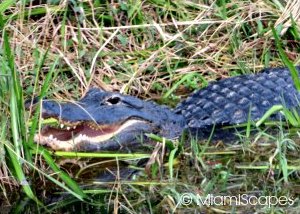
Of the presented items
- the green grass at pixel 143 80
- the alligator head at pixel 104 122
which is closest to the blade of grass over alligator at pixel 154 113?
the alligator head at pixel 104 122

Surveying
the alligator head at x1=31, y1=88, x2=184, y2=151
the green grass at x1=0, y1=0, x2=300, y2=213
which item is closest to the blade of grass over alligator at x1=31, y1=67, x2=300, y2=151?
the alligator head at x1=31, y1=88, x2=184, y2=151

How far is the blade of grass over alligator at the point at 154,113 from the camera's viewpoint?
5.65 metres

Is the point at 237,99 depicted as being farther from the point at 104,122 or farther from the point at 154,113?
the point at 104,122

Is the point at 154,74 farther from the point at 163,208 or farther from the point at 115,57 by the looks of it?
the point at 163,208

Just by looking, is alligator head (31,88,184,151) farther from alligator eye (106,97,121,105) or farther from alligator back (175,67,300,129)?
alligator back (175,67,300,129)

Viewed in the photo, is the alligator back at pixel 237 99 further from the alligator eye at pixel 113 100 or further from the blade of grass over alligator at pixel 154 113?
the alligator eye at pixel 113 100

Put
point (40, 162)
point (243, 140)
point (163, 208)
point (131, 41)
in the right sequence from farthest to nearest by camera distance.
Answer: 1. point (131, 41)
2. point (243, 140)
3. point (40, 162)
4. point (163, 208)

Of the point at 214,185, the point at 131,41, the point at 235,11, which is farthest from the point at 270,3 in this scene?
the point at 214,185

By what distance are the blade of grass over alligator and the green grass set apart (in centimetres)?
19

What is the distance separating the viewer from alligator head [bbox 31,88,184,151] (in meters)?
5.61

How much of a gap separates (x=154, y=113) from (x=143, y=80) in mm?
641

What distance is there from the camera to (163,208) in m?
4.45

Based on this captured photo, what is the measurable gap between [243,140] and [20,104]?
4.58 ft

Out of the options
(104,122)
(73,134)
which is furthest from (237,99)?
(73,134)
